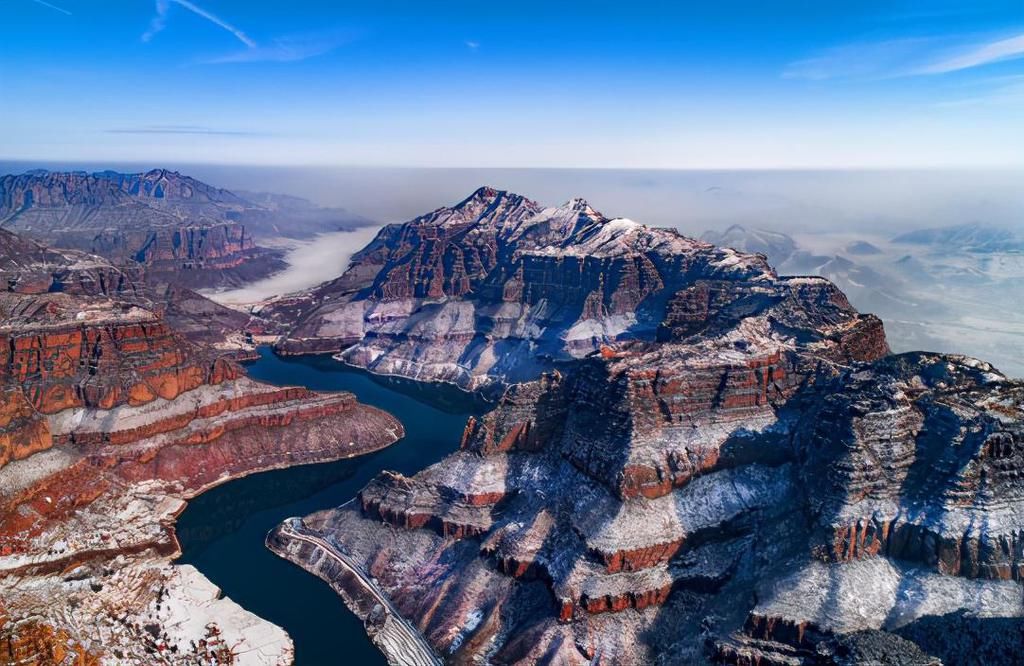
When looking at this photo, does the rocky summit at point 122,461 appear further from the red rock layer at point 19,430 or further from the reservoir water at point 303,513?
the reservoir water at point 303,513

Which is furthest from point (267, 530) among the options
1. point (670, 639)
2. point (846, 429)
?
point (846, 429)

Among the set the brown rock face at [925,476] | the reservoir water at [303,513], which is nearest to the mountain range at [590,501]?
the brown rock face at [925,476]

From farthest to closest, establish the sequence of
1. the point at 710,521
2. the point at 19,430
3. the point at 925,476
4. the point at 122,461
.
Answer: the point at 122,461 < the point at 19,430 < the point at 710,521 < the point at 925,476

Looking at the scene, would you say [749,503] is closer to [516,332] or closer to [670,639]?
[670,639]

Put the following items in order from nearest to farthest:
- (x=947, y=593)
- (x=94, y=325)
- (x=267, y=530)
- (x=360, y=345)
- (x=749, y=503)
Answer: (x=947, y=593) → (x=749, y=503) → (x=267, y=530) → (x=94, y=325) → (x=360, y=345)

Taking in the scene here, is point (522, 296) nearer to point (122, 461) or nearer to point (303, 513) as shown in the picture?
point (303, 513)

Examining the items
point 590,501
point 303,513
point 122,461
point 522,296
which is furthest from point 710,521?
point 522,296
